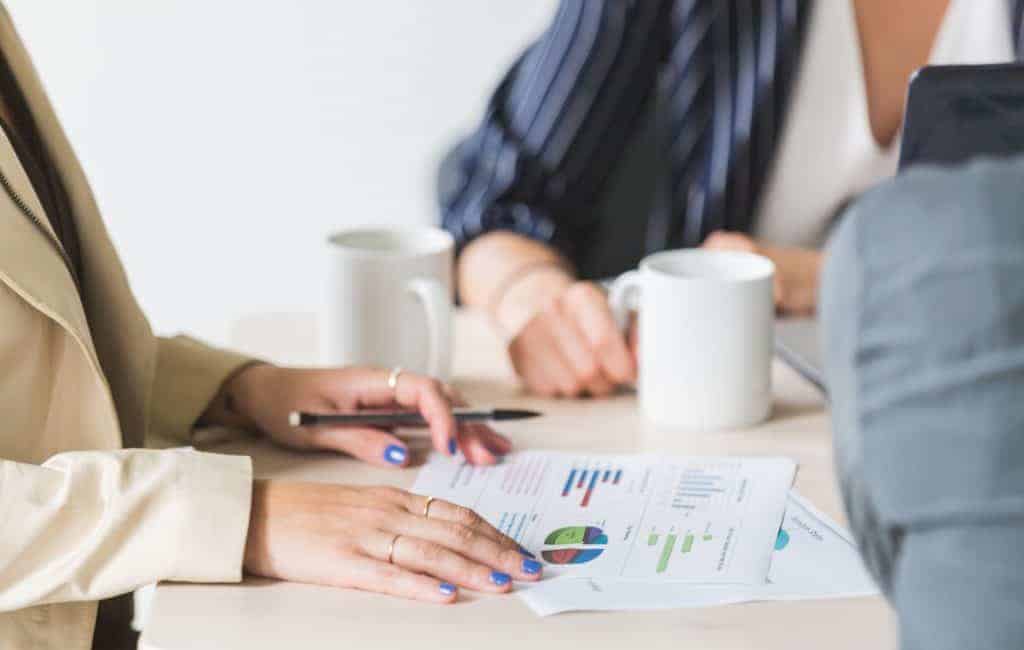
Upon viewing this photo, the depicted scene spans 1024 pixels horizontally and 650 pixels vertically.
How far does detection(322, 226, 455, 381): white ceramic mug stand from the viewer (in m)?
1.08

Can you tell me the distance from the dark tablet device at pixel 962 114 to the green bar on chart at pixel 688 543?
25 centimetres

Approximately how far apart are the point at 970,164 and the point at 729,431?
581mm

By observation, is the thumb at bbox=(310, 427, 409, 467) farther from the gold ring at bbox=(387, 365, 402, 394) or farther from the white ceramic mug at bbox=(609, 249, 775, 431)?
the white ceramic mug at bbox=(609, 249, 775, 431)

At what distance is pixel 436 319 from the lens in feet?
3.56

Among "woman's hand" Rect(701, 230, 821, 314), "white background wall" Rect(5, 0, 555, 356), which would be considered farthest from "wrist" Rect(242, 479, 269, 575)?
"white background wall" Rect(5, 0, 555, 356)

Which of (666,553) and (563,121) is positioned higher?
(563,121)

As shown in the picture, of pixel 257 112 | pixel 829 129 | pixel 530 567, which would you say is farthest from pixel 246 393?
pixel 257 112

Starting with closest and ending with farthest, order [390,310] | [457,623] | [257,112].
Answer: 1. [457,623]
2. [390,310]
3. [257,112]

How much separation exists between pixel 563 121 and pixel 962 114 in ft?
2.81

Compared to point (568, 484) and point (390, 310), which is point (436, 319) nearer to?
point (390, 310)

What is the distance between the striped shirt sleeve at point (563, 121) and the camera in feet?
5.08

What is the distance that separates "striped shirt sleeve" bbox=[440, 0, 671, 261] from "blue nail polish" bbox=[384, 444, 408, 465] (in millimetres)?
624

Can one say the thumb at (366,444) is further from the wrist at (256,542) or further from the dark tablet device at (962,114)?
the dark tablet device at (962,114)

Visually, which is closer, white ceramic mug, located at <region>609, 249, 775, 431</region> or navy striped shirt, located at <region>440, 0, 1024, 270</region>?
white ceramic mug, located at <region>609, 249, 775, 431</region>
